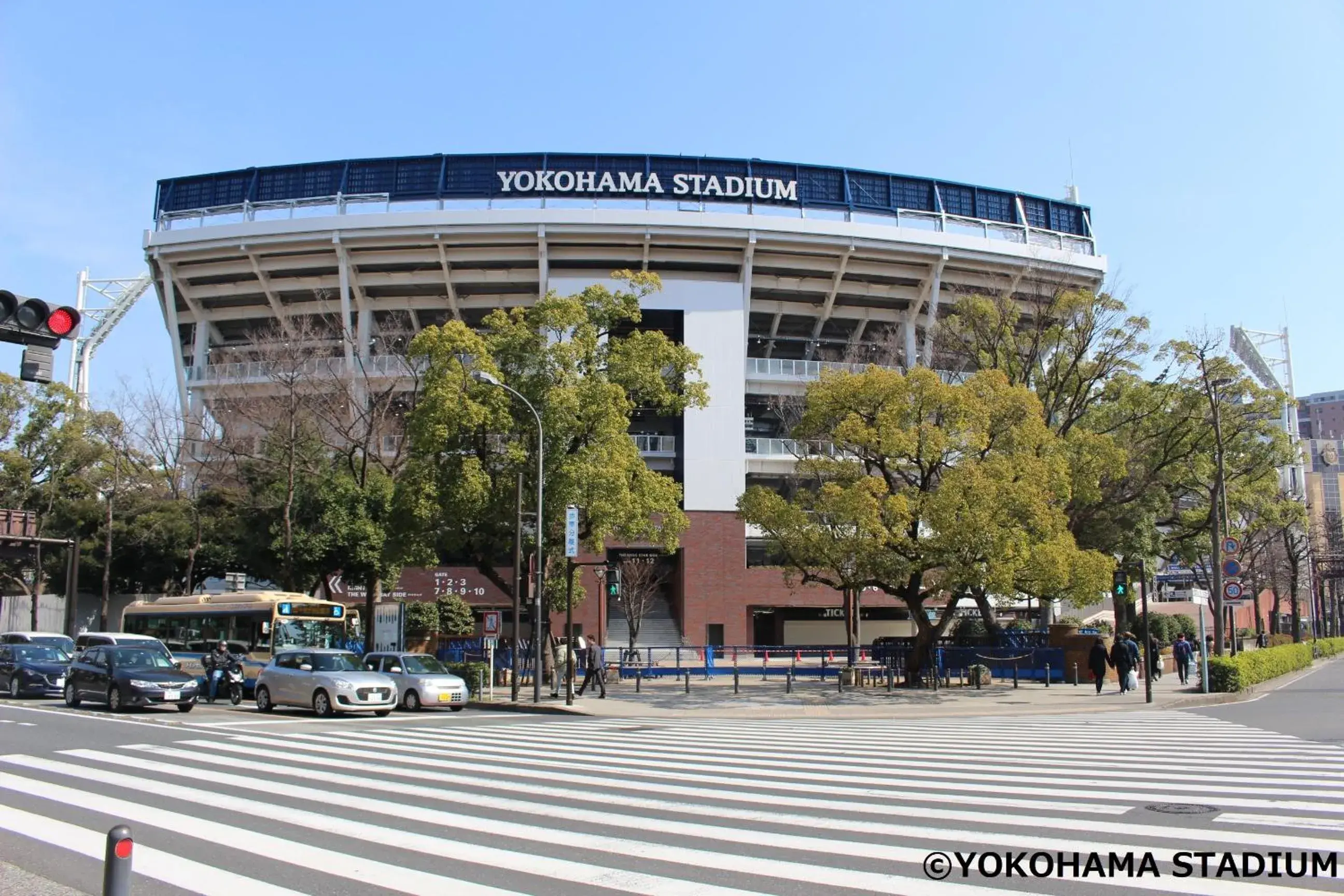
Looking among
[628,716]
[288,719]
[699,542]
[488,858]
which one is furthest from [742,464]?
[488,858]

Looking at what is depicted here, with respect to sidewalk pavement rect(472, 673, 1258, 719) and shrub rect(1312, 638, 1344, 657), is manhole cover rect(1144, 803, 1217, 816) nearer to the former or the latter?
sidewalk pavement rect(472, 673, 1258, 719)

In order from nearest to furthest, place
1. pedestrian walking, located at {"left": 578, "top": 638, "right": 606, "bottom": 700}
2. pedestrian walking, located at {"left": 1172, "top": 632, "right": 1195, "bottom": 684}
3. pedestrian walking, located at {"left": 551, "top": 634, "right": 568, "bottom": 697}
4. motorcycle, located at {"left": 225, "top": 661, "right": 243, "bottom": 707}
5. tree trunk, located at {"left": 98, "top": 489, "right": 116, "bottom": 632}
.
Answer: motorcycle, located at {"left": 225, "top": 661, "right": 243, "bottom": 707}
pedestrian walking, located at {"left": 578, "top": 638, "right": 606, "bottom": 700}
pedestrian walking, located at {"left": 551, "top": 634, "right": 568, "bottom": 697}
pedestrian walking, located at {"left": 1172, "top": 632, "right": 1195, "bottom": 684}
tree trunk, located at {"left": 98, "top": 489, "right": 116, "bottom": 632}

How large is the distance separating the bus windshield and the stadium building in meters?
17.8

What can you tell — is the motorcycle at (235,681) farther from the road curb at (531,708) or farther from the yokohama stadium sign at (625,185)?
the yokohama stadium sign at (625,185)

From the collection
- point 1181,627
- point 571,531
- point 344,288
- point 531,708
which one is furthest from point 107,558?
point 1181,627

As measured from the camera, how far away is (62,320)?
27.2 feet

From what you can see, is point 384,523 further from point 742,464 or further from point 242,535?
point 742,464

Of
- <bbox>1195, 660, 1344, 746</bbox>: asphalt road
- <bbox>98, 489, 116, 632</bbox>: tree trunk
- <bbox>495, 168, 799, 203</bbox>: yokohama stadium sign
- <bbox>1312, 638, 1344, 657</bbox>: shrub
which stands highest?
<bbox>495, 168, 799, 203</bbox>: yokohama stadium sign

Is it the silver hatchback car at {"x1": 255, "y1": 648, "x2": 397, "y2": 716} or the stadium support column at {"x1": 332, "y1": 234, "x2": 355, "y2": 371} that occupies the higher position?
the stadium support column at {"x1": 332, "y1": 234, "x2": 355, "y2": 371}

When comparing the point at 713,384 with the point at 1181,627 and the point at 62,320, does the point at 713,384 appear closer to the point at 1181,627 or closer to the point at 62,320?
the point at 1181,627

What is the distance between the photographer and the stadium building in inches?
1994

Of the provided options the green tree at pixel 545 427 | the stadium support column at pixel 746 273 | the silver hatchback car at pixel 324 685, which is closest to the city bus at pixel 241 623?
the green tree at pixel 545 427

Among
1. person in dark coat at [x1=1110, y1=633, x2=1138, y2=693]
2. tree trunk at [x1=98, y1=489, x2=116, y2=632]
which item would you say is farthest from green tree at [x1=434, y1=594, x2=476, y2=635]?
person in dark coat at [x1=1110, y1=633, x2=1138, y2=693]

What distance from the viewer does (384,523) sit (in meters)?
32.1
